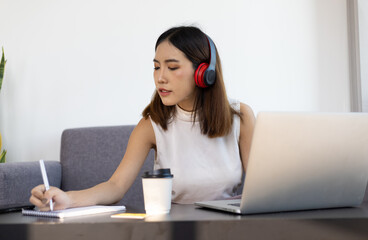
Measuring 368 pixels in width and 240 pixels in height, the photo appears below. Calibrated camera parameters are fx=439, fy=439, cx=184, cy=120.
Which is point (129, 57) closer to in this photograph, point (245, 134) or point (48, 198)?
point (245, 134)

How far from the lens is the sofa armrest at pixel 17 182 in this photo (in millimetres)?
1982

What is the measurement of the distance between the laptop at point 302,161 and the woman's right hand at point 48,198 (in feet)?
1.33

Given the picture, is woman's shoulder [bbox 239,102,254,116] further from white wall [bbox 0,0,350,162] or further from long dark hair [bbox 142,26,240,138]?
white wall [bbox 0,0,350,162]

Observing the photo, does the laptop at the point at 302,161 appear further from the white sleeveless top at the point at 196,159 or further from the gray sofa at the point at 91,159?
the gray sofa at the point at 91,159

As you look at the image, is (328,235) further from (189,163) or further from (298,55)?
(298,55)

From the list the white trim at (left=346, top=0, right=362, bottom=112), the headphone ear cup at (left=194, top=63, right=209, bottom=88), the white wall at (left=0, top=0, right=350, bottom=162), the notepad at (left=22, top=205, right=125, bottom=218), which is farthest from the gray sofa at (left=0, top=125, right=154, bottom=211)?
the notepad at (left=22, top=205, right=125, bottom=218)

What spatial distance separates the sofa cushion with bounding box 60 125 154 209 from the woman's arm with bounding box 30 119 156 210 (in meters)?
0.70

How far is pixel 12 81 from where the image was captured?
2.72 metres

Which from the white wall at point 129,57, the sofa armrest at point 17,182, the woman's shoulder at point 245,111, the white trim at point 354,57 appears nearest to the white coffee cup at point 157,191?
the woman's shoulder at point 245,111

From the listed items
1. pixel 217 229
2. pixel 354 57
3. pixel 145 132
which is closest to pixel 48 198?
pixel 217 229

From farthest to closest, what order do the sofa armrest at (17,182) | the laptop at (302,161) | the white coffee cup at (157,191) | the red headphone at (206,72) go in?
the sofa armrest at (17,182)
the red headphone at (206,72)
the white coffee cup at (157,191)
the laptop at (302,161)

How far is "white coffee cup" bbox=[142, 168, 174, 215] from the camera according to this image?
897 millimetres

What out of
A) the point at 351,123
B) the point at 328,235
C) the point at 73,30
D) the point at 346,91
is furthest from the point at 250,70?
the point at 328,235

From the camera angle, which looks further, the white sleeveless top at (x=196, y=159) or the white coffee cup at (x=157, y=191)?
the white sleeveless top at (x=196, y=159)
